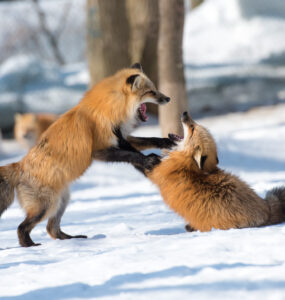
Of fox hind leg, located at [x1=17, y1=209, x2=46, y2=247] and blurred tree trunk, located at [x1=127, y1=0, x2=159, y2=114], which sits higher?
blurred tree trunk, located at [x1=127, y1=0, x2=159, y2=114]

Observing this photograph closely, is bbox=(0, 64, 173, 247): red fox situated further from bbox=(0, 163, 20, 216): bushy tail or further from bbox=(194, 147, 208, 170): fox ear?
bbox=(194, 147, 208, 170): fox ear

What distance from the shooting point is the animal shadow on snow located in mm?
2635

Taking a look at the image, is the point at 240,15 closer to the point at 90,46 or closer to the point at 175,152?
the point at 90,46

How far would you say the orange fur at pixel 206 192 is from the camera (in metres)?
4.16

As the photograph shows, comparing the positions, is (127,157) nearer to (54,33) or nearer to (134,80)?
(134,80)

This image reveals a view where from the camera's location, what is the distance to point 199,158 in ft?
14.3

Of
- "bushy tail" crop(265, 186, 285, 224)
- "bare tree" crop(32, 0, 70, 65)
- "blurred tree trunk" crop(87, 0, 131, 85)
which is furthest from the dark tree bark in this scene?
"bushy tail" crop(265, 186, 285, 224)

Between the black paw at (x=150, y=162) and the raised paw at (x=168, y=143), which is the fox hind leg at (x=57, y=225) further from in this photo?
the raised paw at (x=168, y=143)

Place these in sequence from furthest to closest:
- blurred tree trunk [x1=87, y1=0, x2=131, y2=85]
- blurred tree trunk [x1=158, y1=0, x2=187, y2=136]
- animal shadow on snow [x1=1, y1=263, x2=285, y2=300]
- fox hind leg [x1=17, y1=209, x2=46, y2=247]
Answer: blurred tree trunk [x1=87, y1=0, x2=131, y2=85], blurred tree trunk [x1=158, y1=0, x2=187, y2=136], fox hind leg [x1=17, y1=209, x2=46, y2=247], animal shadow on snow [x1=1, y1=263, x2=285, y2=300]

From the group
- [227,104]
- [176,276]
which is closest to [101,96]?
[176,276]

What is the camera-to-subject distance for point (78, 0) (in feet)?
87.1

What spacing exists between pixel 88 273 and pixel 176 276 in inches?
24.5

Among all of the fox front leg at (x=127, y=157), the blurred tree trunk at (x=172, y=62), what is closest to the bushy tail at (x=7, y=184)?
the fox front leg at (x=127, y=157)

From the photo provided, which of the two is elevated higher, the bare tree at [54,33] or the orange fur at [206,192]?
the bare tree at [54,33]
